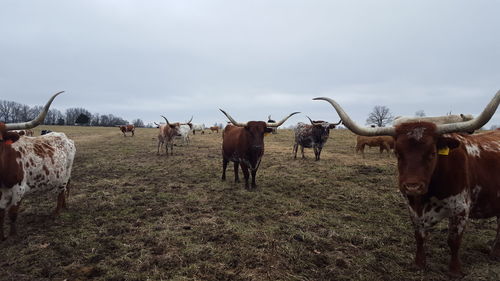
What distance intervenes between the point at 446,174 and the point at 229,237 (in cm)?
327

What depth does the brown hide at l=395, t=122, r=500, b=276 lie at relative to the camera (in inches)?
119

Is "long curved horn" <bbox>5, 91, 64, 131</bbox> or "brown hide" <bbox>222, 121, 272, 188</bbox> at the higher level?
"long curved horn" <bbox>5, 91, 64, 131</bbox>

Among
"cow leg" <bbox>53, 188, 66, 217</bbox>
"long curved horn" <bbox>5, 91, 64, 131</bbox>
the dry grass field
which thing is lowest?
the dry grass field

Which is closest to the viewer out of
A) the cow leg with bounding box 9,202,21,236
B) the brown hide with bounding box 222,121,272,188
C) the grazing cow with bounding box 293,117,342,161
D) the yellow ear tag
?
the yellow ear tag

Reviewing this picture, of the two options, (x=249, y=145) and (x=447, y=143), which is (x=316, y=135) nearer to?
(x=249, y=145)

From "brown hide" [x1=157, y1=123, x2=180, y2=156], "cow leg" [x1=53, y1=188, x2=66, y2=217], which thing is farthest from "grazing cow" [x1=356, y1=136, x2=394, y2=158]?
"cow leg" [x1=53, y1=188, x2=66, y2=217]

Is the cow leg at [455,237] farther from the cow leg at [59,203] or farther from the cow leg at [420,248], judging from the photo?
the cow leg at [59,203]

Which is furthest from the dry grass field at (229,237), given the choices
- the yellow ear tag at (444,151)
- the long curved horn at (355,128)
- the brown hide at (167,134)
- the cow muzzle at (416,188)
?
the brown hide at (167,134)

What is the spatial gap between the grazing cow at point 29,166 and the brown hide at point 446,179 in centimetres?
523

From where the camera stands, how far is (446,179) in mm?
3213

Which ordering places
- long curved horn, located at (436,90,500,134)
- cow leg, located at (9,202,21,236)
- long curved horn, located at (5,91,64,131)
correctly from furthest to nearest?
1. cow leg, located at (9,202,21,236)
2. long curved horn, located at (5,91,64,131)
3. long curved horn, located at (436,90,500,134)

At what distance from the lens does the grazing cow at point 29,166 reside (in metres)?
4.29

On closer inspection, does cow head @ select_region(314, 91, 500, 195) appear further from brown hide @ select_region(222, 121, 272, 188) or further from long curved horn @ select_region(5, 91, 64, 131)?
long curved horn @ select_region(5, 91, 64, 131)

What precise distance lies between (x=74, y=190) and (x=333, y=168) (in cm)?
934
